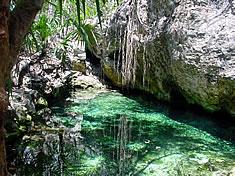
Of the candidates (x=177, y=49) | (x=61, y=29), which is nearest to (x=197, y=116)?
(x=177, y=49)

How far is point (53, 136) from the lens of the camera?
14.9 ft

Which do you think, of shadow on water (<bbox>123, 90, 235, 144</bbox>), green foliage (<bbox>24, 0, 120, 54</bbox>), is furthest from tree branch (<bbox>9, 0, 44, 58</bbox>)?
green foliage (<bbox>24, 0, 120, 54</bbox>)

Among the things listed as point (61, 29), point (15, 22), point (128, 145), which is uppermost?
point (61, 29)

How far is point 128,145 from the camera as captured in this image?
4.31 m

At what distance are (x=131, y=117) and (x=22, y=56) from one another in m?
2.62

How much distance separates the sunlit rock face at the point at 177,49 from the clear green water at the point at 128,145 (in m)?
0.58

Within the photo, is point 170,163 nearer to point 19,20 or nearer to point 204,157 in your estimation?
point 204,157

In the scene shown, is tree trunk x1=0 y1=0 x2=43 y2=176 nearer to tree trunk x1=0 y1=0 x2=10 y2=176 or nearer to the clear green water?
tree trunk x1=0 y1=0 x2=10 y2=176

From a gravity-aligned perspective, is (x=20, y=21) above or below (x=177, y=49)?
above

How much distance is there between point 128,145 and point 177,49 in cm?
211

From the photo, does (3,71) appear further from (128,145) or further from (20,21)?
(128,145)

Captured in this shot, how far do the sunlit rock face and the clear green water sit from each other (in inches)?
22.7

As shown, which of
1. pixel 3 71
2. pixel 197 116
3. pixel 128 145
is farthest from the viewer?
pixel 197 116

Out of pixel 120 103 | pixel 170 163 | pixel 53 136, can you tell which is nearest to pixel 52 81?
pixel 120 103
